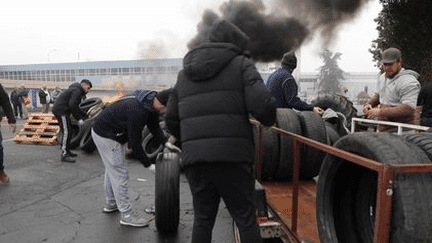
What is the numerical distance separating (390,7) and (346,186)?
416 inches

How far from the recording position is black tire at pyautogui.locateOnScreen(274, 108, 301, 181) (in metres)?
3.73

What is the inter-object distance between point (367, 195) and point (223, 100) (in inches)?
48.8

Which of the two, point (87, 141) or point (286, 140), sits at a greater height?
point (286, 140)

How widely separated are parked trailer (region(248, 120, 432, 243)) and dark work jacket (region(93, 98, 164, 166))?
131 centimetres

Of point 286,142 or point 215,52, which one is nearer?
point 215,52

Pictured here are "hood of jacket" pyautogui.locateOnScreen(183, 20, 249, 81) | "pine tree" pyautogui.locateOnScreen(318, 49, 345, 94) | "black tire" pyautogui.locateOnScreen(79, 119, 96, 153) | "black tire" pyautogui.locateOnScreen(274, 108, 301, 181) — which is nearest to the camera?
"hood of jacket" pyautogui.locateOnScreen(183, 20, 249, 81)

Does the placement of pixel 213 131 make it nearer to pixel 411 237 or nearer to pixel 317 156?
pixel 411 237

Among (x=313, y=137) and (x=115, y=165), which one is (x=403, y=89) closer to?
(x=313, y=137)

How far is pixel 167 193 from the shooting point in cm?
Result: 323

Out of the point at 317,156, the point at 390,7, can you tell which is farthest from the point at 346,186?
the point at 390,7

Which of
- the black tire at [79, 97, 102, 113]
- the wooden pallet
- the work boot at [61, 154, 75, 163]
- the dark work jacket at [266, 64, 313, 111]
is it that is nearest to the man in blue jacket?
the dark work jacket at [266, 64, 313, 111]

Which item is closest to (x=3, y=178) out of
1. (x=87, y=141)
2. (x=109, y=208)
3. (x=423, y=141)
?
(x=109, y=208)

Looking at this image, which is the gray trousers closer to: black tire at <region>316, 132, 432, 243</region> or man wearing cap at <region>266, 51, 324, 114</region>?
man wearing cap at <region>266, 51, 324, 114</region>

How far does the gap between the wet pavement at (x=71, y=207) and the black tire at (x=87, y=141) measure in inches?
38.3
